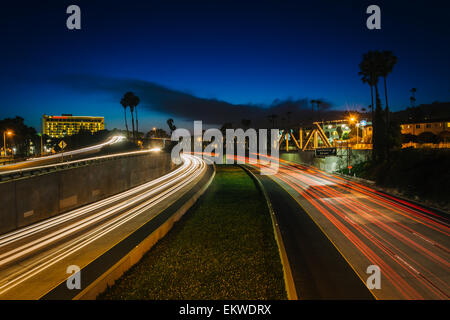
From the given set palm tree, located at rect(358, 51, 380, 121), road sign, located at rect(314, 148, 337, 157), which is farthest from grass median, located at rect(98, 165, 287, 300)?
palm tree, located at rect(358, 51, 380, 121)

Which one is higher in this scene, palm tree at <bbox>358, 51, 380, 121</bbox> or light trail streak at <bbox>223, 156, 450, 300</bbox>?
palm tree at <bbox>358, 51, 380, 121</bbox>

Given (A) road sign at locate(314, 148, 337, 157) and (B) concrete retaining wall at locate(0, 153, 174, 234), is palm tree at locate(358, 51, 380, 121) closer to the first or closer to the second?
(A) road sign at locate(314, 148, 337, 157)

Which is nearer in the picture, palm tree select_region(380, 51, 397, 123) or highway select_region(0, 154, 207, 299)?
highway select_region(0, 154, 207, 299)

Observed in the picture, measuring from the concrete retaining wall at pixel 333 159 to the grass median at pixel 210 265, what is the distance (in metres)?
30.8

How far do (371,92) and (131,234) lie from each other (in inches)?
2033

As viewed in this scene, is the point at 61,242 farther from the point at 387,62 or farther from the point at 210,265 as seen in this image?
the point at 387,62

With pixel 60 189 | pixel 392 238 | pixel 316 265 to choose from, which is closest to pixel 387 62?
pixel 392 238

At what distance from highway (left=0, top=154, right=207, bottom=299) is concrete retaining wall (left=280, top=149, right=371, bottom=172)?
34167 millimetres

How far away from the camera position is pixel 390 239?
12953mm

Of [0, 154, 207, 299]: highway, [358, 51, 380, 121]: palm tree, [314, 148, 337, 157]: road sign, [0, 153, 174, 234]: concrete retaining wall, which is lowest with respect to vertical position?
[0, 154, 207, 299]: highway

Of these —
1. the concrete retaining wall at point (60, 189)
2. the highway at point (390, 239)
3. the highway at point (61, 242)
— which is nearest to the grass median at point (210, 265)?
the highway at point (390, 239)

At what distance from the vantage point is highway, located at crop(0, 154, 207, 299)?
8.70 meters
